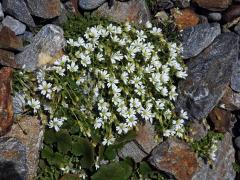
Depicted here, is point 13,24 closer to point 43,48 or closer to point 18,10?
point 18,10

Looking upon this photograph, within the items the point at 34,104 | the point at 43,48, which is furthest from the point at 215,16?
the point at 34,104

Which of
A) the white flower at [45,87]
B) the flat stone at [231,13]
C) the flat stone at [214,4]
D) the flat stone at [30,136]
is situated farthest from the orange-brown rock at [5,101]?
the flat stone at [231,13]

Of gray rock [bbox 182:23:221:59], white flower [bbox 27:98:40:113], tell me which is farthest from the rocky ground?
white flower [bbox 27:98:40:113]

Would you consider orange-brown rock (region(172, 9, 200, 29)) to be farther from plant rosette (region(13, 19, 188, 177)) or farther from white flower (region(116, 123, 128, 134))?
white flower (region(116, 123, 128, 134))

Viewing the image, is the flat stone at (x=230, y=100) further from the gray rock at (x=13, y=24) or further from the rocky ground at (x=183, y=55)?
the gray rock at (x=13, y=24)

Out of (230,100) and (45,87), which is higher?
(45,87)
